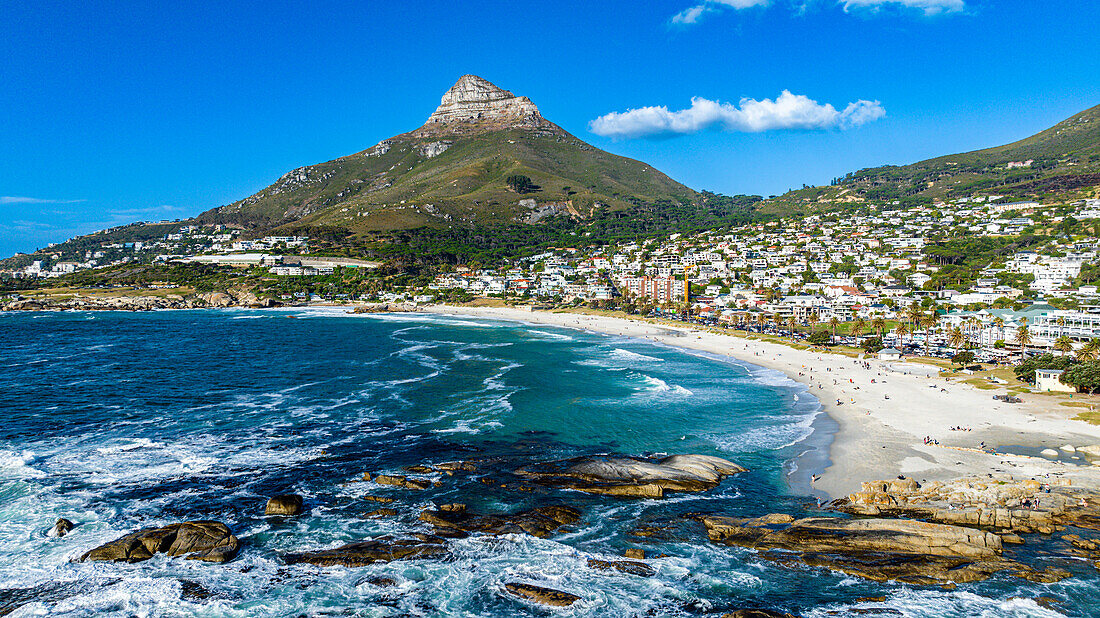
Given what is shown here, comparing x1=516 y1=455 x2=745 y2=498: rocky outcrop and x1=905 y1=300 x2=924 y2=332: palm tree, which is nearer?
x1=516 y1=455 x2=745 y2=498: rocky outcrop

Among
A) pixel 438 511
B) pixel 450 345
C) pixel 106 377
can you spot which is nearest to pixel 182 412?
pixel 106 377

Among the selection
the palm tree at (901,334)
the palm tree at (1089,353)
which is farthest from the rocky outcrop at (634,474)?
the palm tree at (901,334)

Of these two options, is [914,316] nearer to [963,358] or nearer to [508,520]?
[963,358]

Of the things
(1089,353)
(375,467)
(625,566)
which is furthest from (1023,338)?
(375,467)

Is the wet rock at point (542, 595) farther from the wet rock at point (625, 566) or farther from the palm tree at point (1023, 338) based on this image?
the palm tree at point (1023, 338)

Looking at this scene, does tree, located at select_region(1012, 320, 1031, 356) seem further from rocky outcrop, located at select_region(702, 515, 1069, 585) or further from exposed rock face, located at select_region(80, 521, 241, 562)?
exposed rock face, located at select_region(80, 521, 241, 562)

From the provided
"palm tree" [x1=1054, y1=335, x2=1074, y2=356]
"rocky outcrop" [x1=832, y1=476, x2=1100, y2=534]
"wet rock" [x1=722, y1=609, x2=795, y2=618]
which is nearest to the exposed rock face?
"wet rock" [x1=722, y1=609, x2=795, y2=618]
